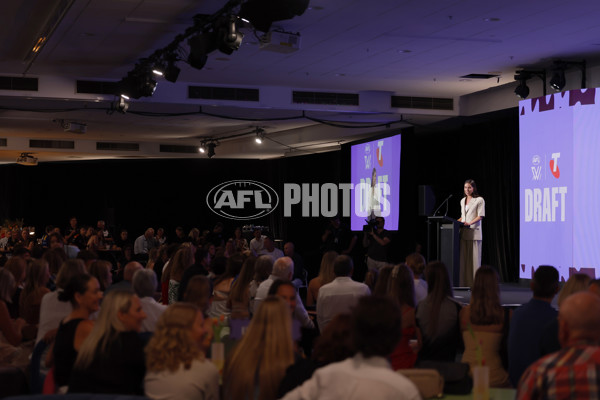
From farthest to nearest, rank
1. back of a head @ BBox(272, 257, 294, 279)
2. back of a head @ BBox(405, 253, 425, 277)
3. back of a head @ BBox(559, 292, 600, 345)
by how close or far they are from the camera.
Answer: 1. back of a head @ BBox(405, 253, 425, 277)
2. back of a head @ BBox(272, 257, 294, 279)
3. back of a head @ BBox(559, 292, 600, 345)

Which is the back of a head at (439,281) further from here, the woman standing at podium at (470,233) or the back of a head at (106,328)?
the woman standing at podium at (470,233)

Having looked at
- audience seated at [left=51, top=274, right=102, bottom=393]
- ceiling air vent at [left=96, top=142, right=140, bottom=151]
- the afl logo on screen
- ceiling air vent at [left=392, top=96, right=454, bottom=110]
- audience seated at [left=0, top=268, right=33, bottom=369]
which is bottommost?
audience seated at [left=0, top=268, right=33, bottom=369]

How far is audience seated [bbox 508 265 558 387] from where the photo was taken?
4242 millimetres

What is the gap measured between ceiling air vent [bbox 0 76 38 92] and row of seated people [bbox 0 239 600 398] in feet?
22.4

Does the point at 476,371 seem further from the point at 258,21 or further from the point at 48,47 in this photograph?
the point at 48,47

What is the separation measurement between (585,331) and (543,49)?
8371mm

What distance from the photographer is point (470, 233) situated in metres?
11.3

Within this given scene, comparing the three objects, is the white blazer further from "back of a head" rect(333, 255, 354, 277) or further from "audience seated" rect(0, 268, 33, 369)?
"audience seated" rect(0, 268, 33, 369)

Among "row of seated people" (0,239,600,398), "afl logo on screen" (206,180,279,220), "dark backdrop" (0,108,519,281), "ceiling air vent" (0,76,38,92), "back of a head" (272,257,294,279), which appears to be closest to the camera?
"row of seated people" (0,239,600,398)

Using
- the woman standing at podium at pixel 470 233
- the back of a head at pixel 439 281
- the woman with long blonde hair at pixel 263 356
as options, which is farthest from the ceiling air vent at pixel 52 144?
the woman with long blonde hair at pixel 263 356

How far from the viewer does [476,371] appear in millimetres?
3324

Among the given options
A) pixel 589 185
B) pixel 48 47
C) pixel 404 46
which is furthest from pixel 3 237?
pixel 589 185

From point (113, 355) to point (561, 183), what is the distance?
8.44 metres

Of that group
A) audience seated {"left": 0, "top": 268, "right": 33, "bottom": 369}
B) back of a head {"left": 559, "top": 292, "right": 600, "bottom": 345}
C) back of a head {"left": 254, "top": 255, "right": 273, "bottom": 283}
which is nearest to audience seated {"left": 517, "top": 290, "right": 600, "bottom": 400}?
back of a head {"left": 559, "top": 292, "right": 600, "bottom": 345}
